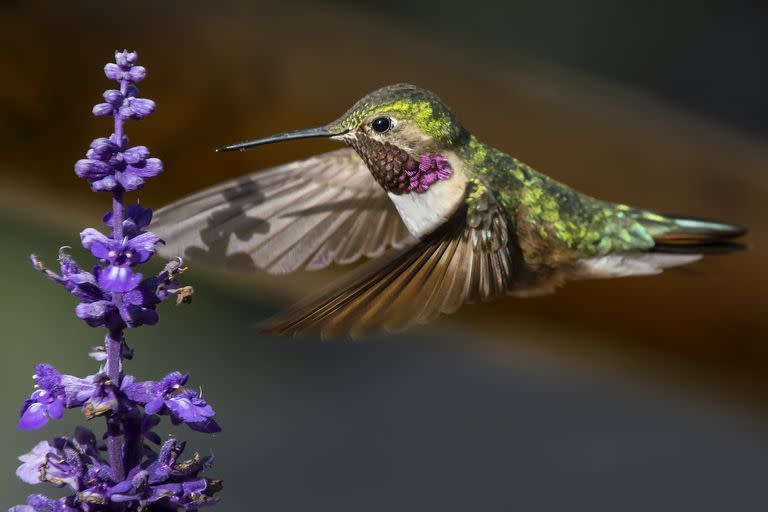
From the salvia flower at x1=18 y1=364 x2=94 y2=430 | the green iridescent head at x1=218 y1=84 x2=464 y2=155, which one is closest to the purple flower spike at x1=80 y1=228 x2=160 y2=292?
the salvia flower at x1=18 y1=364 x2=94 y2=430

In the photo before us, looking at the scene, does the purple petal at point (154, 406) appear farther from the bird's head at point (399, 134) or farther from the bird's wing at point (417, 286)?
the bird's head at point (399, 134)

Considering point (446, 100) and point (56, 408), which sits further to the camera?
point (446, 100)

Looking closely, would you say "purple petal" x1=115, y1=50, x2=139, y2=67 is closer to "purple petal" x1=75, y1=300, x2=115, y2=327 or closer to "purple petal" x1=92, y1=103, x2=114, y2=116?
"purple petal" x1=92, y1=103, x2=114, y2=116

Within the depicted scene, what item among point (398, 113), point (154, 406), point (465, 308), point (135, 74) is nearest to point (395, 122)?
point (398, 113)

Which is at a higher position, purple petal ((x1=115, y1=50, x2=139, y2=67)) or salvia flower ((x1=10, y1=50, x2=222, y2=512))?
purple petal ((x1=115, y1=50, x2=139, y2=67))

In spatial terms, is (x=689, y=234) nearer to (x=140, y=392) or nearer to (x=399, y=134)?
(x=399, y=134)

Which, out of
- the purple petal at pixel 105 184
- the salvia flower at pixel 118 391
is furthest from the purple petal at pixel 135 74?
the purple petal at pixel 105 184
